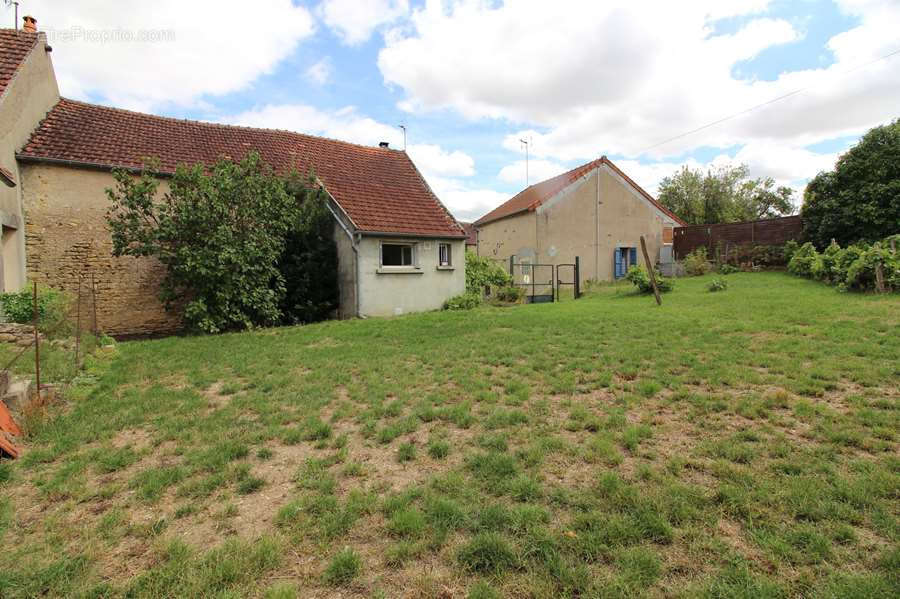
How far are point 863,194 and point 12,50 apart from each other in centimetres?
2637

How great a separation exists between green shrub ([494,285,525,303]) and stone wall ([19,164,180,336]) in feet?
36.1

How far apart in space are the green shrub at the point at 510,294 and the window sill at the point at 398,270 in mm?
4054

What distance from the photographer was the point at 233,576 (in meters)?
2.33

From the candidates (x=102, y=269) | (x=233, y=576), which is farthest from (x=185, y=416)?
(x=102, y=269)

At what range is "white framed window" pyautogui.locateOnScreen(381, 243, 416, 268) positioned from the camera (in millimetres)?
14078

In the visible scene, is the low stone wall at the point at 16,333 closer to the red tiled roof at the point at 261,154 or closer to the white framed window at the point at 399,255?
the red tiled roof at the point at 261,154

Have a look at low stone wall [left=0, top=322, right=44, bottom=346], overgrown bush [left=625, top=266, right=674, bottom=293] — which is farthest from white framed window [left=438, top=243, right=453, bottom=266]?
low stone wall [left=0, top=322, right=44, bottom=346]

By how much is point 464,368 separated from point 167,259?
8651 millimetres

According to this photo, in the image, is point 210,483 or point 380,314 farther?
point 380,314

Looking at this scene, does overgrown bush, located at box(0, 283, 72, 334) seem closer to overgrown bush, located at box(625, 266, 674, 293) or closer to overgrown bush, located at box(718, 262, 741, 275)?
overgrown bush, located at box(625, 266, 674, 293)

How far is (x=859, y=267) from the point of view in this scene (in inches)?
414

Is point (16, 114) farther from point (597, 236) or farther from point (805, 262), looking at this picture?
point (805, 262)

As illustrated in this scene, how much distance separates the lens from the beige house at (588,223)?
21781mm

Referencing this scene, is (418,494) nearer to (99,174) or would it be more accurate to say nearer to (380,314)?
(380,314)
